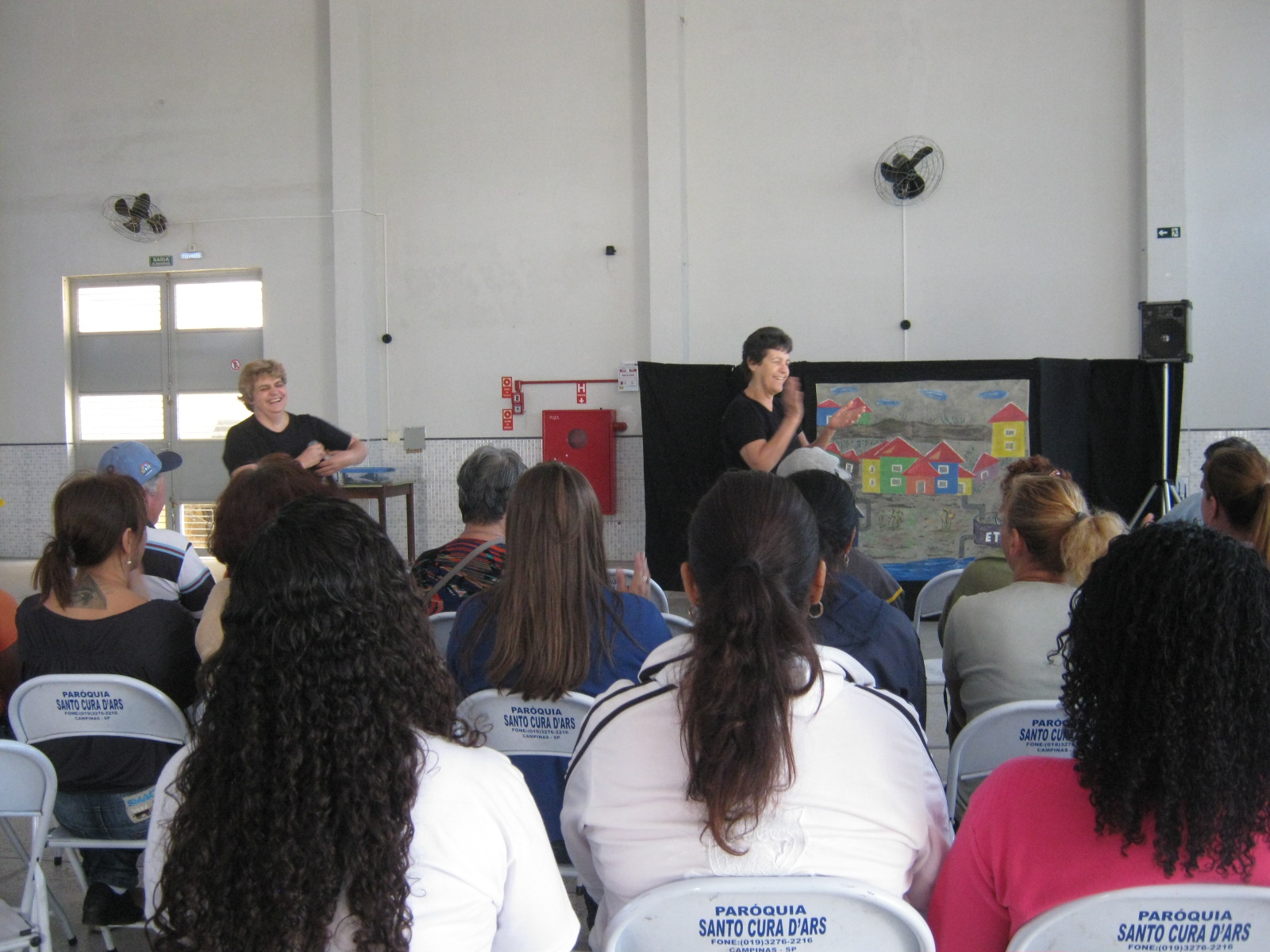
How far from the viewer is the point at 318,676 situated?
1021mm

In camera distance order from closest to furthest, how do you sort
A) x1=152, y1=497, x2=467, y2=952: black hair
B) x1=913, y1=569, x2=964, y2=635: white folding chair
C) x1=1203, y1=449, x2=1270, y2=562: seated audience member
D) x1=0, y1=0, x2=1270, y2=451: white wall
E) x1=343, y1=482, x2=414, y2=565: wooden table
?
x1=152, y1=497, x2=467, y2=952: black hair → x1=1203, y1=449, x2=1270, y2=562: seated audience member → x1=913, y1=569, x2=964, y2=635: white folding chair → x1=0, y1=0, x2=1270, y2=451: white wall → x1=343, y1=482, x2=414, y2=565: wooden table

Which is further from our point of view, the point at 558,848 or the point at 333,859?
the point at 558,848

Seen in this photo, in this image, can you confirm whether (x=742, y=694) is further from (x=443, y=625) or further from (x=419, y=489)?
(x=419, y=489)

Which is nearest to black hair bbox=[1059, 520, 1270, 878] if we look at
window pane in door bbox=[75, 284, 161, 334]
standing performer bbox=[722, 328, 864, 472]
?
standing performer bbox=[722, 328, 864, 472]

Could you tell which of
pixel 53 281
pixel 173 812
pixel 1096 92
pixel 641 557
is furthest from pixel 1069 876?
pixel 53 281

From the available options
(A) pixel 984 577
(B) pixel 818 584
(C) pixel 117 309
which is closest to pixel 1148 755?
(B) pixel 818 584

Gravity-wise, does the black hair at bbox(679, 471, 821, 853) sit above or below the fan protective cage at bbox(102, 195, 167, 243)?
below

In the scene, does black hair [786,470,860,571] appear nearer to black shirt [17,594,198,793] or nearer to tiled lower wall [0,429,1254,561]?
black shirt [17,594,198,793]

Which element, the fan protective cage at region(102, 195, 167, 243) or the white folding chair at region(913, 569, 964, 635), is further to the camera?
the fan protective cage at region(102, 195, 167, 243)

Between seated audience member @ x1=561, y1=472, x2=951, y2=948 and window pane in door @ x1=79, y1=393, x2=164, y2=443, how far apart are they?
23.5 feet

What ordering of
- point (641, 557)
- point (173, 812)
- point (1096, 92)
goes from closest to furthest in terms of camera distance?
1. point (173, 812)
2. point (641, 557)
3. point (1096, 92)

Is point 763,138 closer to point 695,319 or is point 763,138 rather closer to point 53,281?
point 695,319

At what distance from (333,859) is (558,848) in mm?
1069

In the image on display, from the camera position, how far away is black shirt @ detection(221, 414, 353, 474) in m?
4.40
